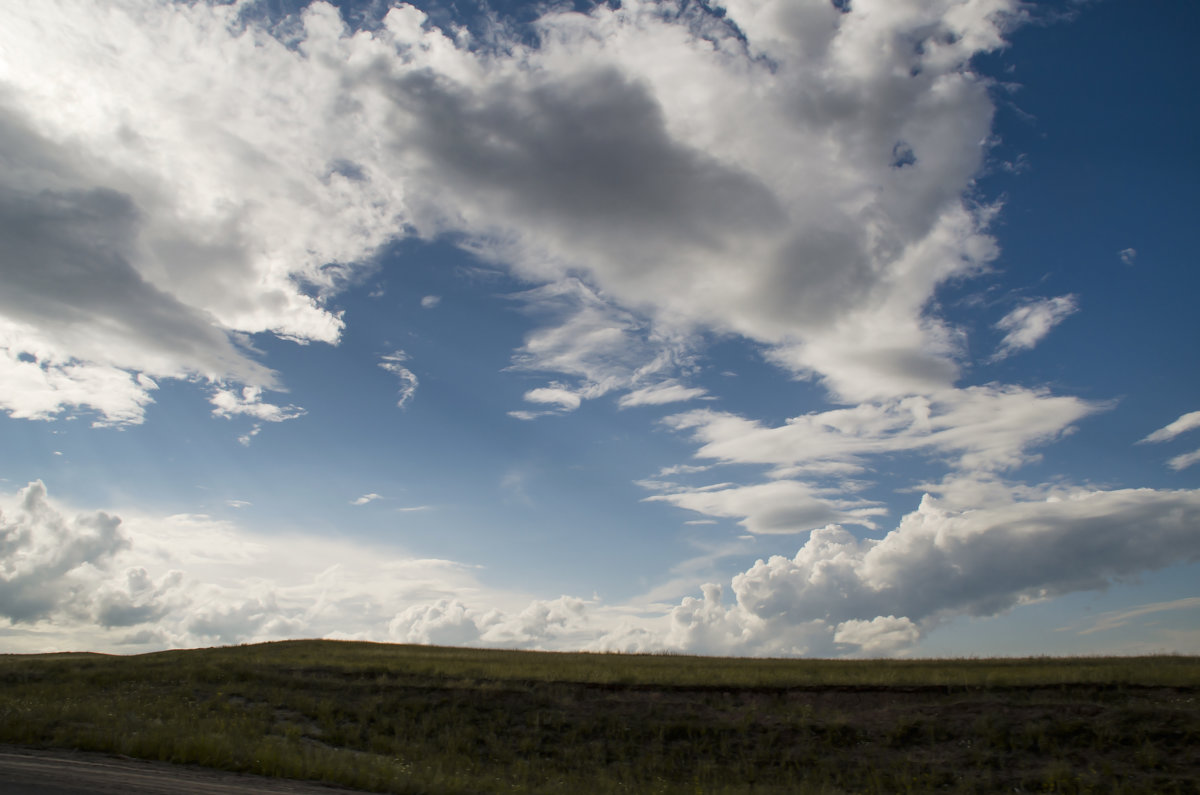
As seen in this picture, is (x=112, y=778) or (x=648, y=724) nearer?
(x=112, y=778)

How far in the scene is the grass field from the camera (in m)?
19.9

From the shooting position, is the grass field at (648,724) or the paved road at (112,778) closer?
the paved road at (112,778)

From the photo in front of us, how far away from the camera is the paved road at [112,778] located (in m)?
11.7

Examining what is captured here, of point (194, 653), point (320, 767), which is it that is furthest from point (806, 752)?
point (194, 653)

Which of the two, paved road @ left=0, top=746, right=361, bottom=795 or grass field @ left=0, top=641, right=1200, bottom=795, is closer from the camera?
paved road @ left=0, top=746, right=361, bottom=795

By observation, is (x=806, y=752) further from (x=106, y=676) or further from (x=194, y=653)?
(x=194, y=653)

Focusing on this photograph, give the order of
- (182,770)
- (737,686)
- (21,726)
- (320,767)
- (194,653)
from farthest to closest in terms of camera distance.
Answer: (194,653), (737,686), (21,726), (320,767), (182,770)

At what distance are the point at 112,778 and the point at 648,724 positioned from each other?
18161 mm

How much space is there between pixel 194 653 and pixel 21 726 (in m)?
24.8

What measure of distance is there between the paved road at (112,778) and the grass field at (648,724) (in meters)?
1.24

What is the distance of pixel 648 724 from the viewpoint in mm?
26172

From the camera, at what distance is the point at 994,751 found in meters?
22.3

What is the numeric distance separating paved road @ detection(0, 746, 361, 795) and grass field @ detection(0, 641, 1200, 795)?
124 centimetres

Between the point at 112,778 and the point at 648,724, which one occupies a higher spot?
the point at 112,778
